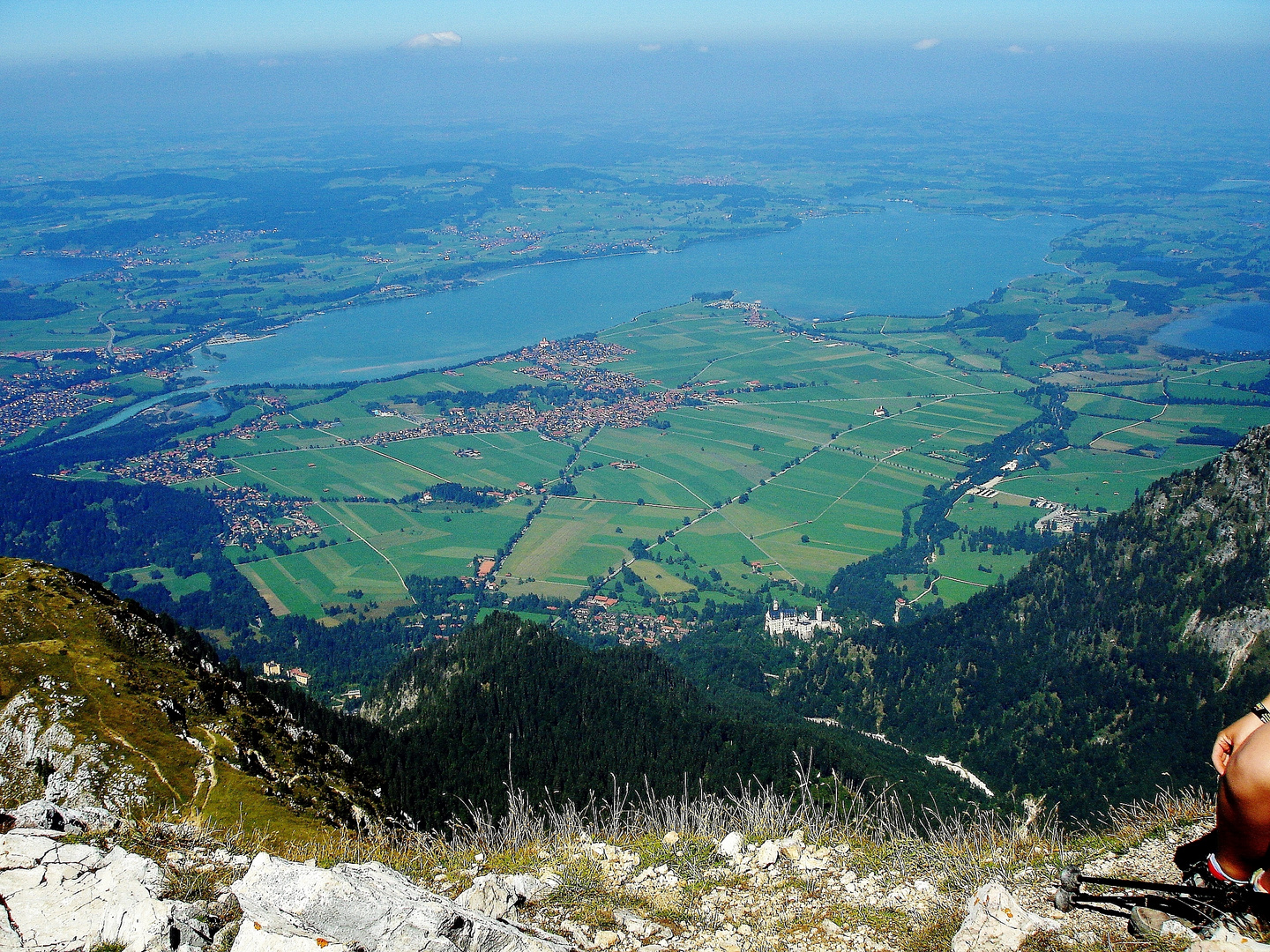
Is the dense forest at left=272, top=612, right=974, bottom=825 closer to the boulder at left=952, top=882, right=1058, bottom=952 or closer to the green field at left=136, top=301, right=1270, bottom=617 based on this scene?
the boulder at left=952, top=882, right=1058, bottom=952

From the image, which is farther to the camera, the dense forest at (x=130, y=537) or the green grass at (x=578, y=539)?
the green grass at (x=578, y=539)

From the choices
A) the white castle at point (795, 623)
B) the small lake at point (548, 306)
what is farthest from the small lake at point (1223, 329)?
the white castle at point (795, 623)

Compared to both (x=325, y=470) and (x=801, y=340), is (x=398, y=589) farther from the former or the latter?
(x=801, y=340)

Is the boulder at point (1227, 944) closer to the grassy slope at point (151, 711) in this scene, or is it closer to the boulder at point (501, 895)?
the boulder at point (501, 895)

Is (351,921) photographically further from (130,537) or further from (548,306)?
(548,306)

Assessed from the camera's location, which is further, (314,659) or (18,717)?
(314,659)

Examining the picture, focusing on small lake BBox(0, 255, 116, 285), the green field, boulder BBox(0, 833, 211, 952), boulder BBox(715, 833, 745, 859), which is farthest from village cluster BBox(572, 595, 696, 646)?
small lake BBox(0, 255, 116, 285)

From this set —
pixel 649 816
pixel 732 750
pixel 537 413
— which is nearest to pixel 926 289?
pixel 537 413
